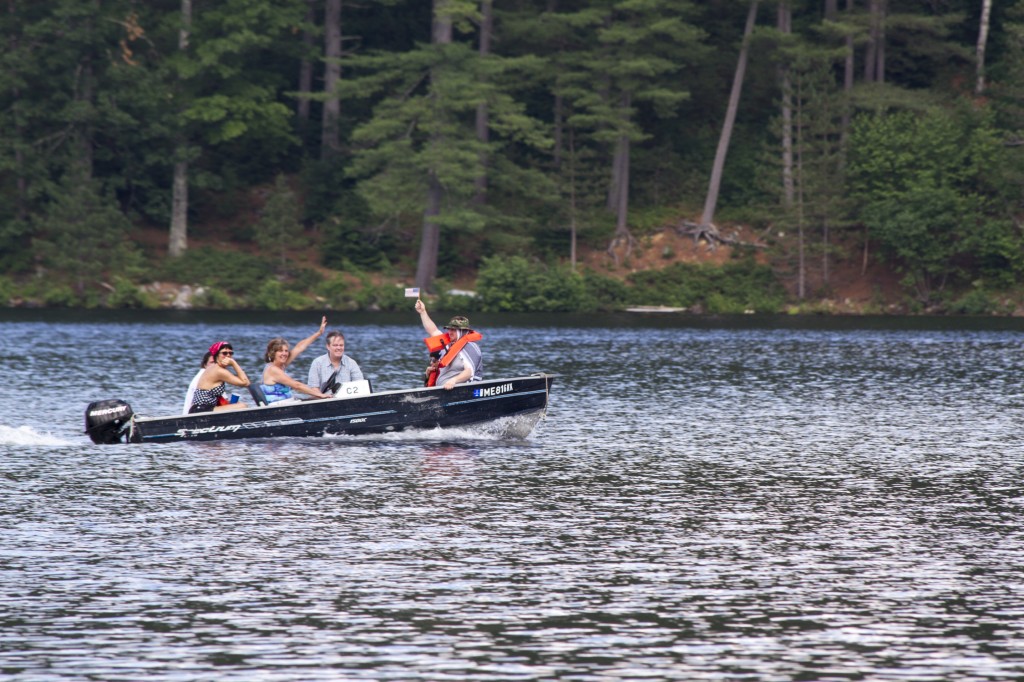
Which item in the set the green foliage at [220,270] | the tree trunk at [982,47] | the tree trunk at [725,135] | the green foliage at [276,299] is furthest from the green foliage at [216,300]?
the tree trunk at [982,47]

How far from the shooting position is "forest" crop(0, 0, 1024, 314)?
6600 centimetres

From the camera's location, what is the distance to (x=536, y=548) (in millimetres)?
17156

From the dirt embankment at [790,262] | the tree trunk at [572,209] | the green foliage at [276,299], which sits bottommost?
the green foliage at [276,299]

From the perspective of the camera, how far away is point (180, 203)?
6900cm

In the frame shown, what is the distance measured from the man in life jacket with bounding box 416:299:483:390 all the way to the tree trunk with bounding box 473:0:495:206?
138ft

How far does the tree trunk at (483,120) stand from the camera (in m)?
69.4

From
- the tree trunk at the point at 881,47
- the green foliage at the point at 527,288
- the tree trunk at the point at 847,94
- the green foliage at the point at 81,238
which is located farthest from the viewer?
the tree trunk at the point at 881,47

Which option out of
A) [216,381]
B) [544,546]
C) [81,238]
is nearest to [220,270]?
[81,238]

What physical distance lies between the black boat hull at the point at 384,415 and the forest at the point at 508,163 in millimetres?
38337

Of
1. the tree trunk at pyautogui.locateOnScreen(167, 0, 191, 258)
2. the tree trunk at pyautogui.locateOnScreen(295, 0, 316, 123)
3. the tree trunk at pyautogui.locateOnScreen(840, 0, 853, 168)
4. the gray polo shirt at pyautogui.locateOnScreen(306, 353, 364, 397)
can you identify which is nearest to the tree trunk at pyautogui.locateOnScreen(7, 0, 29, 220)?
the tree trunk at pyautogui.locateOnScreen(167, 0, 191, 258)

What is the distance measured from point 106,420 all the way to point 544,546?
10.6 metres

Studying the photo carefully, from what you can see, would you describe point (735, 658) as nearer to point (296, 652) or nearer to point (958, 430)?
point (296, 652)

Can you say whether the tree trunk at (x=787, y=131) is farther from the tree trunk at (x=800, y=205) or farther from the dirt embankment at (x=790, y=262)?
A: the dirt embankment at (x=790, y=262)

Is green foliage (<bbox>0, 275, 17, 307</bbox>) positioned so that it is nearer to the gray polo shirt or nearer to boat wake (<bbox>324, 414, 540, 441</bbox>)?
the gray polo shirt
